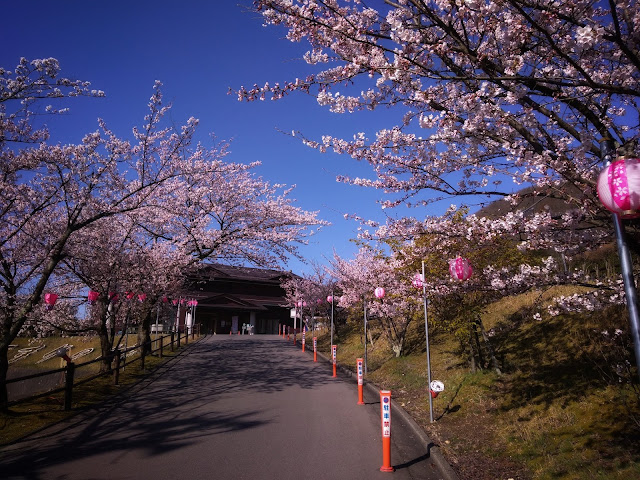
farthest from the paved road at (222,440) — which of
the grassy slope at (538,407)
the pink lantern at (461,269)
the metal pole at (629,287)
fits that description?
the metal pole at (629,287)

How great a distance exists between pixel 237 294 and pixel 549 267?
45715 mm

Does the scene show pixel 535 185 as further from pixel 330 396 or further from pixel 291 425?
pixel 330 396

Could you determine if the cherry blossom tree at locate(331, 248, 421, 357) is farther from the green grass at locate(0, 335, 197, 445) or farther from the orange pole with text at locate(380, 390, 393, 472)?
the green grass at locate(0, 335, 197, 445)

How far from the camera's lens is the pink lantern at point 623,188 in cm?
319

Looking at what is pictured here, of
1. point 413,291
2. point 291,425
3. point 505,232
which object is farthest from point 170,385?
point 505,232

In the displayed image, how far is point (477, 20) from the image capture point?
4.36m

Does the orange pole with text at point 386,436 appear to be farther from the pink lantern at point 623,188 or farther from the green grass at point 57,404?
the green grass at point 57,404

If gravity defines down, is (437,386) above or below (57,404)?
above

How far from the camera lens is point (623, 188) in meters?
3.22

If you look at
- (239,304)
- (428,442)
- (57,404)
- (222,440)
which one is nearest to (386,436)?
(428,442)

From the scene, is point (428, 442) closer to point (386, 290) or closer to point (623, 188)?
point (623, 188)

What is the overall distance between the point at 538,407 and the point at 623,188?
4.90m

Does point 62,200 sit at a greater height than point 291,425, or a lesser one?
greater

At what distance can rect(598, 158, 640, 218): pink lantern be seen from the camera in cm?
319
